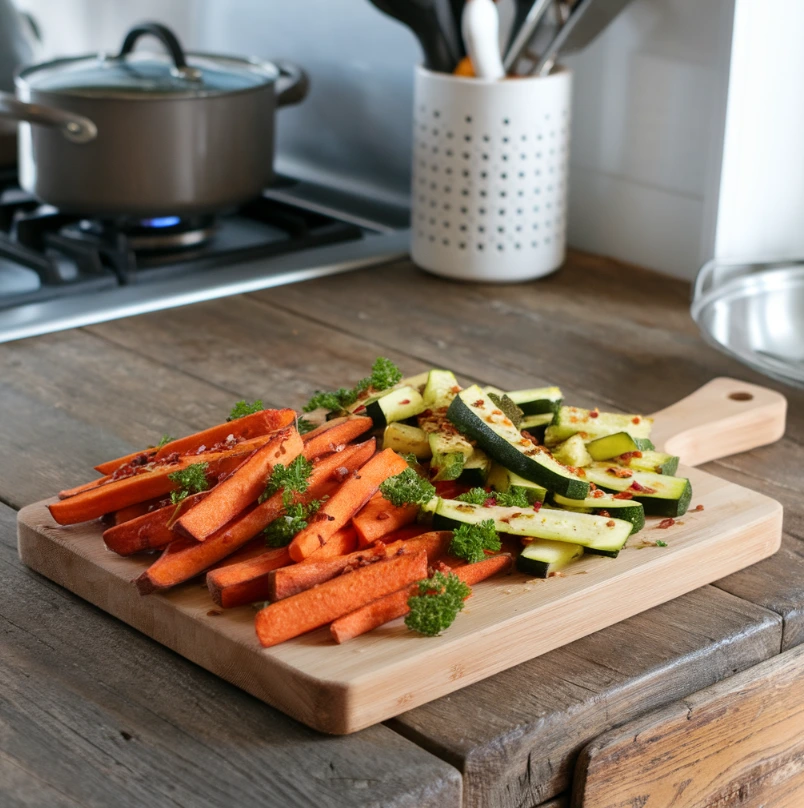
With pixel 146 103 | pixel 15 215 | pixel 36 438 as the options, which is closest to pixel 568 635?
pixel 36 438

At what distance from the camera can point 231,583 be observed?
2.67 feet

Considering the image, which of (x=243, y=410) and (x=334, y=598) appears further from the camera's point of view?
(x=243, y=410)

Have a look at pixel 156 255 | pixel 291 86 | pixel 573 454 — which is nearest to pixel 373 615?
pixel 573 454

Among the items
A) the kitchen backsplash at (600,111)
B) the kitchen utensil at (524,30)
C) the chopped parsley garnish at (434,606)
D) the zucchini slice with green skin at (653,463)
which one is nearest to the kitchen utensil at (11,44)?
the kitchen backsplash at (600,111)

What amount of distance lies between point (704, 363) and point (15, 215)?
1.00 meters

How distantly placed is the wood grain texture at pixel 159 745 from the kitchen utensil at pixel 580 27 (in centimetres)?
100

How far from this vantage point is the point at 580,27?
1620 mm

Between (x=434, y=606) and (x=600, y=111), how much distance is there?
1.16 m

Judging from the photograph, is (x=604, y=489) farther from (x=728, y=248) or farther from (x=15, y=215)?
(x=15, y=215)

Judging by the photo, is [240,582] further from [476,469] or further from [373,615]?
[476,469]

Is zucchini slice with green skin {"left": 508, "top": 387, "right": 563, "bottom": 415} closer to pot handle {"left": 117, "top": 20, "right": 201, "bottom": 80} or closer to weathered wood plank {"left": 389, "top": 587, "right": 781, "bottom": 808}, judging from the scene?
weathered wood plank {"left": 389, "top": 587, "right": 781, "bottom": 808}

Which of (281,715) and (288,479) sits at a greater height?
(288,479)

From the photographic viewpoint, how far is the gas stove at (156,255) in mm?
1534

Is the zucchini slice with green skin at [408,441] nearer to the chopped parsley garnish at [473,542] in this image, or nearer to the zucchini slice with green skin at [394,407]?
the zucchini slice with green skin at [394,407]
